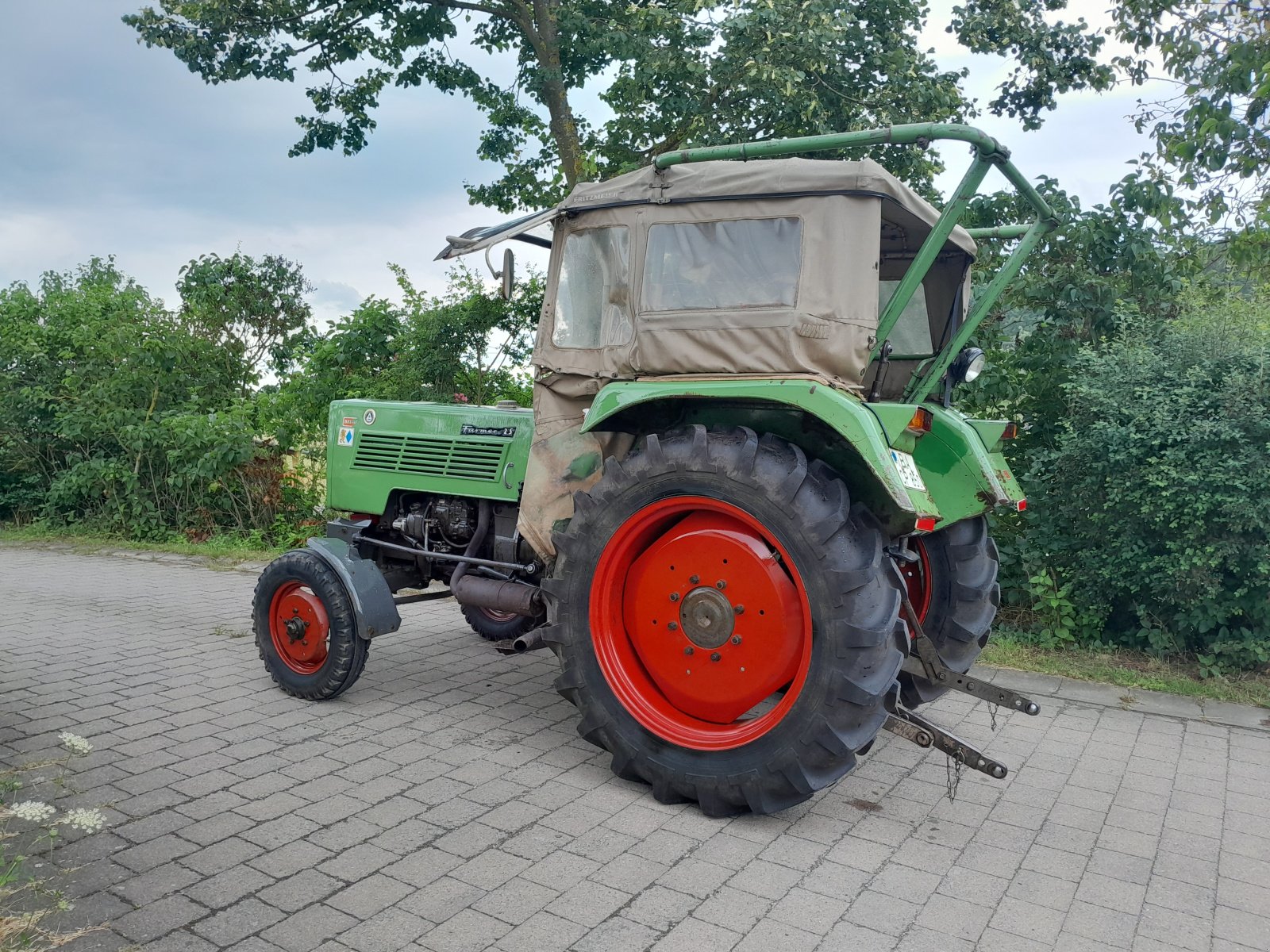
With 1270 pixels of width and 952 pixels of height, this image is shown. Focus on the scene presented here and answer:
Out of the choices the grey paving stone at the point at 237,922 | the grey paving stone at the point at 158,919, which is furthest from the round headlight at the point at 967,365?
the grey paving stone at the point at 158,919

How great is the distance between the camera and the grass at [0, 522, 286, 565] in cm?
938

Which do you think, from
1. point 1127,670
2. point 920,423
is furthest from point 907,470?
point 1127,670

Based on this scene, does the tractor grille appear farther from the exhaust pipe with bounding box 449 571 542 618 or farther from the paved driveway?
the paved driveway

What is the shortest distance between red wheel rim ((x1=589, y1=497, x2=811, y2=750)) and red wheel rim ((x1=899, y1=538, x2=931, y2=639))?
1130 mm

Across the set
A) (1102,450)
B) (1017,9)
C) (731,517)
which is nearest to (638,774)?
(731,517)

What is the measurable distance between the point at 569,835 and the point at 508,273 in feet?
7.22

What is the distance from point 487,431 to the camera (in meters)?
4.86

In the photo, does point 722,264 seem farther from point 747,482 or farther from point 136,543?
point 136,543

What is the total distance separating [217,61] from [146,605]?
25.8ft

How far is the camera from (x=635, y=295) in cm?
394

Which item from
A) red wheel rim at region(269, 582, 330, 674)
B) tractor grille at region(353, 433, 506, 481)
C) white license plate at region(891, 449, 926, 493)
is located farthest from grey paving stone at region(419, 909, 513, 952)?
tractor grille at region(353, 433, 506, 481)

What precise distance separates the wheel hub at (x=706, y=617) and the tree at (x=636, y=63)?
6.33m

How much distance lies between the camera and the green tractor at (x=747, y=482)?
3373mm

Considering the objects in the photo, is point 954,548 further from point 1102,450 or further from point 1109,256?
point 1109,256
